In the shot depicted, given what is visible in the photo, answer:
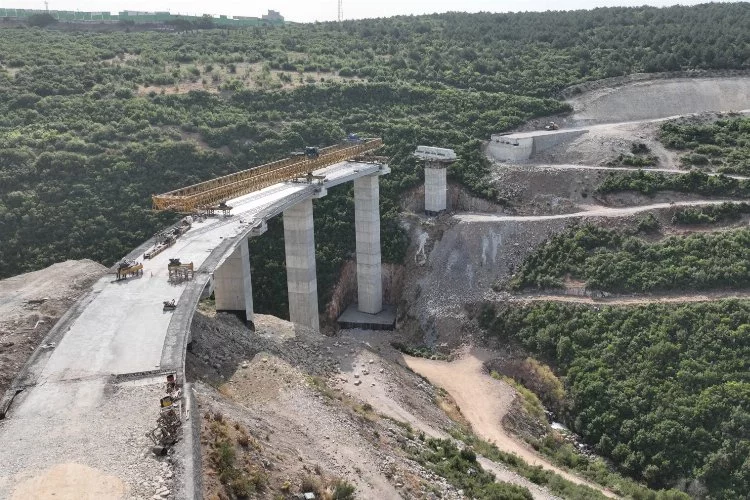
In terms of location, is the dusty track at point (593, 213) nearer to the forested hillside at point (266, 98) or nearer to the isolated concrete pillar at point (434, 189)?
the isolated concrete pillar at point (434, 189)

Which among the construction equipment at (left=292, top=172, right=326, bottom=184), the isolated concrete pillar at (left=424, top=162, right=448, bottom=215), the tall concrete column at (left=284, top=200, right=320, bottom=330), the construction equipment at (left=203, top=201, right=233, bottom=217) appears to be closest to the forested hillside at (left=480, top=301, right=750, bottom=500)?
the tall concrete column at (left=284, top=200, right=320, bottom=330)

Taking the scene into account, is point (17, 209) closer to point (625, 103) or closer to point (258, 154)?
point (258, 154)

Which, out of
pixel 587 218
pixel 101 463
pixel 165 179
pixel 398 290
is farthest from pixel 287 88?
pixel 101 463

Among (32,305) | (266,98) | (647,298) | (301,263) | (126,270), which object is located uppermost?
(266,98)

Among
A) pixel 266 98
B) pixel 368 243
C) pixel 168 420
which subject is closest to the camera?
pixel 168 420

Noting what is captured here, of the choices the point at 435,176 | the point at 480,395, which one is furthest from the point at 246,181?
the point at 435,176

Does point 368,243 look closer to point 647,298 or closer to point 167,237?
point 647,298
